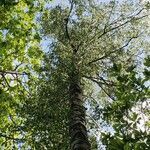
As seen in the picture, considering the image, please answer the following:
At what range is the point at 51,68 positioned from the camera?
17.5m

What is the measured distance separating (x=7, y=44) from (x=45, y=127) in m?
7.20

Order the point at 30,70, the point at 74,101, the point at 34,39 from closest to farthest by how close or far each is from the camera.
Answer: the point at 74,101 → the point at 34,39 → the point at 30,70

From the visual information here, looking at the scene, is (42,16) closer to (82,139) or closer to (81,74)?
(81,74)

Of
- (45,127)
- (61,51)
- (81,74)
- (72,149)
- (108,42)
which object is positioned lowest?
(72,149)

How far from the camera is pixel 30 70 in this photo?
23.4 metres

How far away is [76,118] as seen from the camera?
13.2 metres

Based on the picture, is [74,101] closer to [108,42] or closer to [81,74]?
[81,74]

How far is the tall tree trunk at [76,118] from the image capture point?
1145cm

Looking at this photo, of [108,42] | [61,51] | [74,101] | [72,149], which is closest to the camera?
[72,149]

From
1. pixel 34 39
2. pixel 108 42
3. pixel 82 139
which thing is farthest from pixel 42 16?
pixel 82 139

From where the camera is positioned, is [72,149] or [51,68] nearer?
[72,149]

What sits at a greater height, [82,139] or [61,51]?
[61,51]

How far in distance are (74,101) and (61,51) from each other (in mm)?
3916

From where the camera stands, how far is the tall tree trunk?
11448 mm
